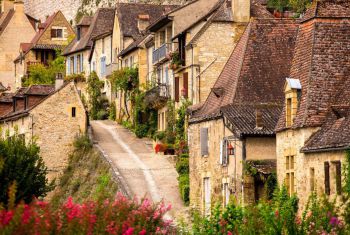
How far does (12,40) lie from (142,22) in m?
35.9

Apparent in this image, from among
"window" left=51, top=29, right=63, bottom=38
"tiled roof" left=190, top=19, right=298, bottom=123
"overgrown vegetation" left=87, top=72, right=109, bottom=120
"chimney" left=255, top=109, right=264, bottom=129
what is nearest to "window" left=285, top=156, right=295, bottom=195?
"chimney" left=255, top=109, right=264, bottom=129

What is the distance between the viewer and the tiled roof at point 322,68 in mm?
40375

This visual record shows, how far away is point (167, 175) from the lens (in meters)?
60.1

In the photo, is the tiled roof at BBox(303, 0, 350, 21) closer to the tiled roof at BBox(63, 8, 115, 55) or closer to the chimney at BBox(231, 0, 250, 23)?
the chimney at BBox(231, 0, 250, 23)

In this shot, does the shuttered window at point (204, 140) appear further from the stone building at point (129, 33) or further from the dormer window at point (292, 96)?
the stone building at point (129, 33)

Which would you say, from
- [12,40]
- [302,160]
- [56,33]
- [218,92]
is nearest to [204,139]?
[218,92]

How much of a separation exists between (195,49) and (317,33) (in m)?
18.4

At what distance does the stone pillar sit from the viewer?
5831 cm

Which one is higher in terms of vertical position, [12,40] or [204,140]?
[12,40]

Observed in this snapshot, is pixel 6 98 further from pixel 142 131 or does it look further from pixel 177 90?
pixel 177 90

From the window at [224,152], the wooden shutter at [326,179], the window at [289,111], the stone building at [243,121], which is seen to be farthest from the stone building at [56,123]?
the wooden shutter at [326,179]

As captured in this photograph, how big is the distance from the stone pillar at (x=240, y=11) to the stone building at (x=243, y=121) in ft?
19.5

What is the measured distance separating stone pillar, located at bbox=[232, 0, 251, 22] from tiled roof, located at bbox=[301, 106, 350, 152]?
1887 cm

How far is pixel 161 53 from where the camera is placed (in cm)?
6988
